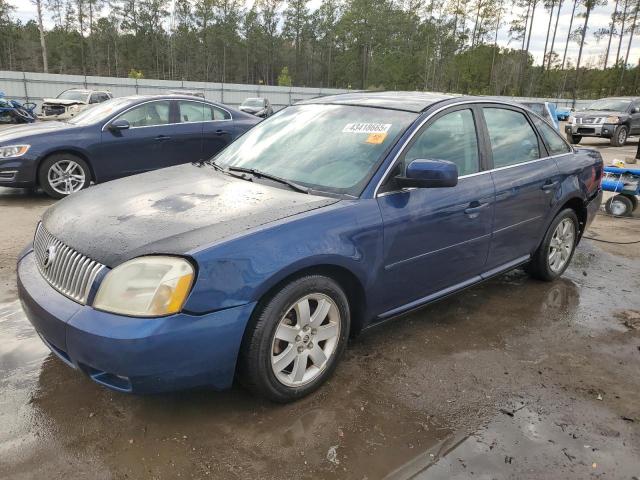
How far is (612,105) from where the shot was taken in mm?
18312

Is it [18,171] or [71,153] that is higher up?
[71,153]

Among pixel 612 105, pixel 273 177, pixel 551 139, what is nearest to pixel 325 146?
pixel 273 177

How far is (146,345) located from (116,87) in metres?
31.2

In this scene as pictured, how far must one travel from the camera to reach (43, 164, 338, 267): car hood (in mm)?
2348

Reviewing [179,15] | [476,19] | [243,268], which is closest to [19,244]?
[243,268]

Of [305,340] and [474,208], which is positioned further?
[474,208]

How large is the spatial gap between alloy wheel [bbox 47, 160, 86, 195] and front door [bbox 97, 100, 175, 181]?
9.8 inches

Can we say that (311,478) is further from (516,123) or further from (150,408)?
(516,123)

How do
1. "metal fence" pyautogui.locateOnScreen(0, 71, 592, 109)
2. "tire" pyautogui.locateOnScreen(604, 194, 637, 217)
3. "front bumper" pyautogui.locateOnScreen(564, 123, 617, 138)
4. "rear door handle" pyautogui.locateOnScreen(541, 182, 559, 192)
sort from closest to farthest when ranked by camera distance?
"rear door handle" pyautogui.locateOnScreen(541, 182, 559, 192), "tire" pyautogui.locateOnScreen(604, 194, 637, 217), "front bumper" pyautogui.locateOnScreen(564, 123, 617, 138), "metal fence" pyautogui.locateOnScreen(0, 71, 592, 109)

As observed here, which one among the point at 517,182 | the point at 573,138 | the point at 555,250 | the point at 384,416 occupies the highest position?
the point at 517,182

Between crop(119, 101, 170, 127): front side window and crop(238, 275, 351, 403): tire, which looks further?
crop(119, 101, 170, 127): front side window

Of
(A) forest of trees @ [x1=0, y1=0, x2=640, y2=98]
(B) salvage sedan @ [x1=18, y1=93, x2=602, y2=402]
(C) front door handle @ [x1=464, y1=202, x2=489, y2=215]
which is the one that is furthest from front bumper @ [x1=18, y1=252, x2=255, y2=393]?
(A) forest of trees @ [x1=0, y1=0, x2=640, y2=98]

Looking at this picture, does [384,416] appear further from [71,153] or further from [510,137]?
[71,153]

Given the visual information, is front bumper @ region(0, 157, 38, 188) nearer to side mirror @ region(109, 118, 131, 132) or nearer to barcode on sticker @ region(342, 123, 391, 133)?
side mirror @ region(109, 118, 131, 132)
